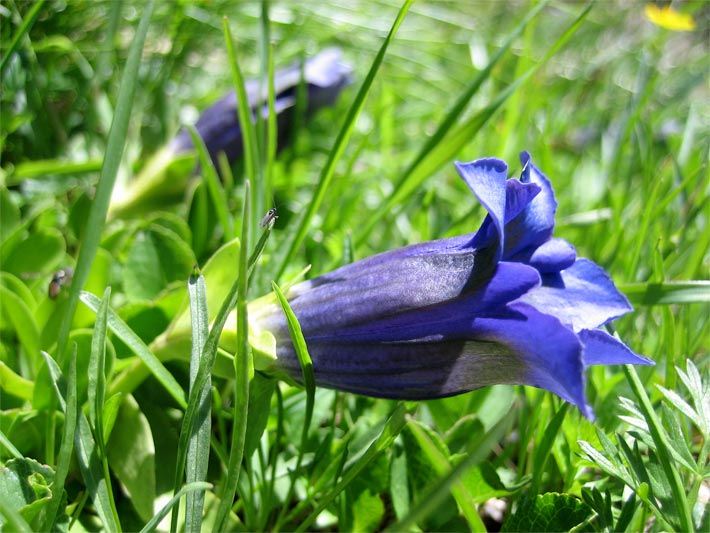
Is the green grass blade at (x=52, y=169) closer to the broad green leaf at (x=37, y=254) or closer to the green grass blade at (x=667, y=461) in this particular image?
the broad green leaf at (x=37, y=254)

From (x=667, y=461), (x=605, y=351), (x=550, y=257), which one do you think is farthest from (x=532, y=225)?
(x=667, y=461)

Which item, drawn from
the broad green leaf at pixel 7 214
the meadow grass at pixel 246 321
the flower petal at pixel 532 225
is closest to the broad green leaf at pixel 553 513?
the meadow grass at pixel 246 321

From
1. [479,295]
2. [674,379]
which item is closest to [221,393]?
[479,295]

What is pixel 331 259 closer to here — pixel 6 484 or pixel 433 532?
pixel 433 532

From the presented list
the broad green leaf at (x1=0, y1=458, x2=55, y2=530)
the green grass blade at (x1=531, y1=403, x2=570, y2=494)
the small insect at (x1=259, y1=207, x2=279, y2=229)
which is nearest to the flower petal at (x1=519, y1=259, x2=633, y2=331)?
the green grass blade at (x1=531, y1=403, x2=570, y2=494)

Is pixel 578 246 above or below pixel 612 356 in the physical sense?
below

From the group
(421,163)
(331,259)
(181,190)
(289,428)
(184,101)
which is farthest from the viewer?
(184,101)

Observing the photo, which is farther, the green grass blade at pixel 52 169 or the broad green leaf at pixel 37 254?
the green grass blade at pixel 52 169

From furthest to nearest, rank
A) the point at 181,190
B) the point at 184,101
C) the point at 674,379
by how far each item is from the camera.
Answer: the point at 184,101, the point at 181,190, the point at 674,379
